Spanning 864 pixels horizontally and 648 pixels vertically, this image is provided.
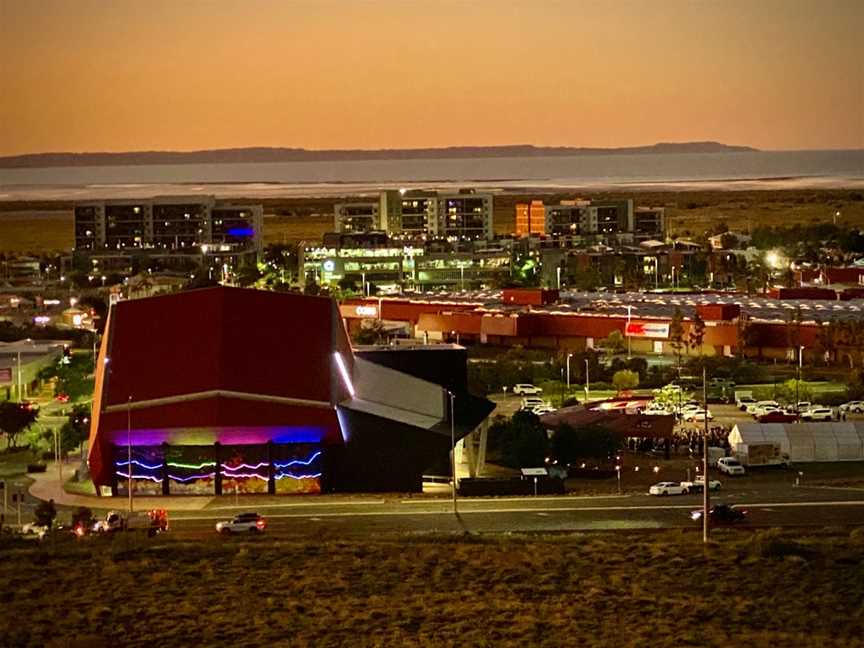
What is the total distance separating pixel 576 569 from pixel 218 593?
290cm

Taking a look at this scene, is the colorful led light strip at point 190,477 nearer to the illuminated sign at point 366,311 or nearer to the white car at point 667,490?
the white car at point 667,490

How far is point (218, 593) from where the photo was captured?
1297 cm

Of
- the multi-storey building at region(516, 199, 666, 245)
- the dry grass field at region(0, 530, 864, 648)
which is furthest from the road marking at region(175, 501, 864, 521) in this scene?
the multi-storey building at region(516, 199, 666, 245)

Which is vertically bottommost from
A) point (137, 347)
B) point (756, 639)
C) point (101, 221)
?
point (756, 639)

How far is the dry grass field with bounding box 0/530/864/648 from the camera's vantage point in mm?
11758

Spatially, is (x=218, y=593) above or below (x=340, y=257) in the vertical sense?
below

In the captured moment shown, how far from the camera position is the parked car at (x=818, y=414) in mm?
26156

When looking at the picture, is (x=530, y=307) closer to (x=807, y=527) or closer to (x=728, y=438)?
(x=728, y=438)

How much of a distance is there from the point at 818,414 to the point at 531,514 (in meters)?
10.0

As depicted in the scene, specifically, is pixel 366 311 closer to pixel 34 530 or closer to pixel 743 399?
pixel 743 399

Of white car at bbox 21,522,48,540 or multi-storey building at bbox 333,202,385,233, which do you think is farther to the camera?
multi-storey building at bbox 333,202,385,233

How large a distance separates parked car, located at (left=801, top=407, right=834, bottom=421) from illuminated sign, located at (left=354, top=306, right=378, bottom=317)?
61.5 feet

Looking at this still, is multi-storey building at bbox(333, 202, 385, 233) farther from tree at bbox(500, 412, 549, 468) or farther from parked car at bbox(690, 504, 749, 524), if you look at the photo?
parked car at bbox(690, 504, 749, 524)

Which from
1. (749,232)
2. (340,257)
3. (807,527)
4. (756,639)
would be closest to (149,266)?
(340,257)
